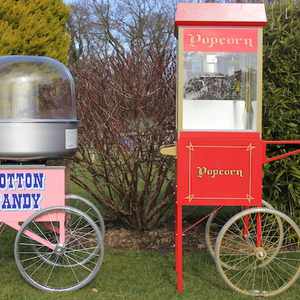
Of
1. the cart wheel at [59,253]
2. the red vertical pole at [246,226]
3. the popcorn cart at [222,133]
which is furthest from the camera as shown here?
the red vertical pole at [246,226]

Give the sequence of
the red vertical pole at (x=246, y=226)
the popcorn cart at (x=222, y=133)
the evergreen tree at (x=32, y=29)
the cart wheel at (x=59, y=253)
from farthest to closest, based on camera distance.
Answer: the evergreen tree at (x=32, y=29)
the red vertical pole at (x=246, y=226)
the cart wheel at (x=59, y=253)
the popcorn cart at (x=222, y=133)

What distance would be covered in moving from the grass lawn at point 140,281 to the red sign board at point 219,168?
2.40 feet

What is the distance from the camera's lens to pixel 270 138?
548cm

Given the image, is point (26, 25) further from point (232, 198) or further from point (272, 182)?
point (232, 198)

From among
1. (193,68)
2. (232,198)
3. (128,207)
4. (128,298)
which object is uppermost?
(193,68)

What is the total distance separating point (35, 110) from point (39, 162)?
0.45 metres

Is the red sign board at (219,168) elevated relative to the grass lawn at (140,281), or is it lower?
elevated

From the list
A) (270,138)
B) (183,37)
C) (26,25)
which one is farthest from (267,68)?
(26,25)

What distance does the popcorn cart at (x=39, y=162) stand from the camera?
14.1 feet

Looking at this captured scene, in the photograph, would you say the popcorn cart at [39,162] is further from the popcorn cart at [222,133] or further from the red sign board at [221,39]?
the red sign board at [221,39]

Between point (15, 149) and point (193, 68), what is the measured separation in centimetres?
152

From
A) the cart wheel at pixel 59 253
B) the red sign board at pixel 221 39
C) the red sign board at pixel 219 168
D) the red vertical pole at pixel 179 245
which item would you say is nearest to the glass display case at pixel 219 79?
the red sign board at pixel 221 39

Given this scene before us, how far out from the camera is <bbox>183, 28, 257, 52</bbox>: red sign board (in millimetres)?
4184

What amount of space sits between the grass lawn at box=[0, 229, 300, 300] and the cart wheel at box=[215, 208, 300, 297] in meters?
0.13
